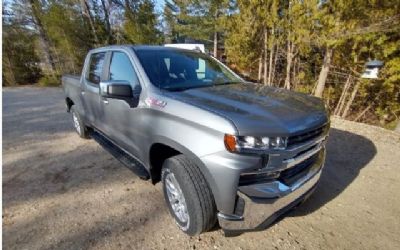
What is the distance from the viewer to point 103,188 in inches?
136

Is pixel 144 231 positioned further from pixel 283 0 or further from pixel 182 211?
pixel 283 0

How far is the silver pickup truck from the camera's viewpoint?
1998mm

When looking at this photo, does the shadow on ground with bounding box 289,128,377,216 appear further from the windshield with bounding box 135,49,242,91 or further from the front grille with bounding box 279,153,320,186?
the windshield with bounding box 135,49,242,91

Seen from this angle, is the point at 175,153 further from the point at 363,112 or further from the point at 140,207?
the point at 363,112

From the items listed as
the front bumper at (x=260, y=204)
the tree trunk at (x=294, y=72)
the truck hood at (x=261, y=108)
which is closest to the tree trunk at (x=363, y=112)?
the tree trunk at (x=294, y=72)

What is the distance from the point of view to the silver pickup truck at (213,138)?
2.00m

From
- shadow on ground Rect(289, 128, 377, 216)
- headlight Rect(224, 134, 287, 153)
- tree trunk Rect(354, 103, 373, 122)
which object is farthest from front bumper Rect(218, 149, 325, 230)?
tree trunk Rect(354, 103, 373, 122)

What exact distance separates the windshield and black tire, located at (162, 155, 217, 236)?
2.88 feet

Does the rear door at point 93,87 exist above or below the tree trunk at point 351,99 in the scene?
above

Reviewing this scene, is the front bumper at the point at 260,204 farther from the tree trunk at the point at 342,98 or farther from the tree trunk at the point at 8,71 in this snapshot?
the tree trunk at the point at 8,71

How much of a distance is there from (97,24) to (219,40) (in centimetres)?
793

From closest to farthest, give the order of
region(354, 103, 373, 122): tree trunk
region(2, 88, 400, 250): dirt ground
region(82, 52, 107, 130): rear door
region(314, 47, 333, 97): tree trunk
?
1. region(2, 88, 400, 250): dirt ground
2. region(82, 52, 107, 130): rear door
3. region(314, 47, 333, 97): tree trunk
4. region(354, 103, 373, 122): tree trunk

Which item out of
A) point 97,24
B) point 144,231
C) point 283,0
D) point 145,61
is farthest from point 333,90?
point 97,24

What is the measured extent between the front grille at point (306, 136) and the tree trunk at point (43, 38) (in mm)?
17985
